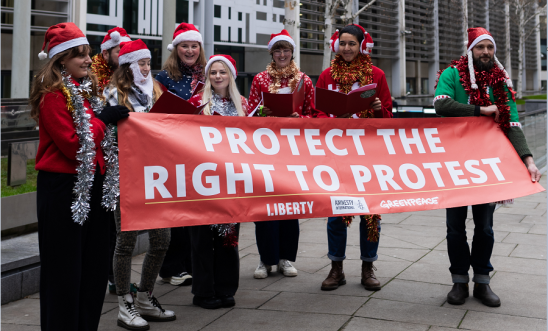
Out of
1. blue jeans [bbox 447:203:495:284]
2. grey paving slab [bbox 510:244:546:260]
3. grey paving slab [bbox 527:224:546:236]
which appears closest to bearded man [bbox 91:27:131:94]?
blue jeans [bbox 447:203:495:284]

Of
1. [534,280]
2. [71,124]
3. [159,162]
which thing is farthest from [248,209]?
[534,280]

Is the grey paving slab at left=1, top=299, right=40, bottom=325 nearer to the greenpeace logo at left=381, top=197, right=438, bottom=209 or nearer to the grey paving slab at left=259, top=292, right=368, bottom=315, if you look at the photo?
the grey paving slab at left=259, top=292, right=368, bottom=315

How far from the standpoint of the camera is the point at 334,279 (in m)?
5.09

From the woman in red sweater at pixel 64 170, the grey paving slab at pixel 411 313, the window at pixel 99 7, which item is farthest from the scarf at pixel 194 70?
the window at pixel 99 7

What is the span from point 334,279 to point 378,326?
3.22ft

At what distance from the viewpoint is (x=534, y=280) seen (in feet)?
17.4

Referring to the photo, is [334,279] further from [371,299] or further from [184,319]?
[184,319]

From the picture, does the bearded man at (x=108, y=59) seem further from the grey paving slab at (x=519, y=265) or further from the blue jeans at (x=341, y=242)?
the grey paving slab at (x=519, y=265)

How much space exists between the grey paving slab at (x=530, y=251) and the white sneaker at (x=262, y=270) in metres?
2.65

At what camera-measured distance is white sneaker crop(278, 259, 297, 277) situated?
5504 mm

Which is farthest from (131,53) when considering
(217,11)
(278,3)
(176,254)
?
(278,3)

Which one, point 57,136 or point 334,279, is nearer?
point 57,136

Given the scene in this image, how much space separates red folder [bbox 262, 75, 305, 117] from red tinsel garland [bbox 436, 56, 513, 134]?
4.08 ft

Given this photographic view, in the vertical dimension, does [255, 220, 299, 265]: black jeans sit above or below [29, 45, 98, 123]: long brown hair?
below
